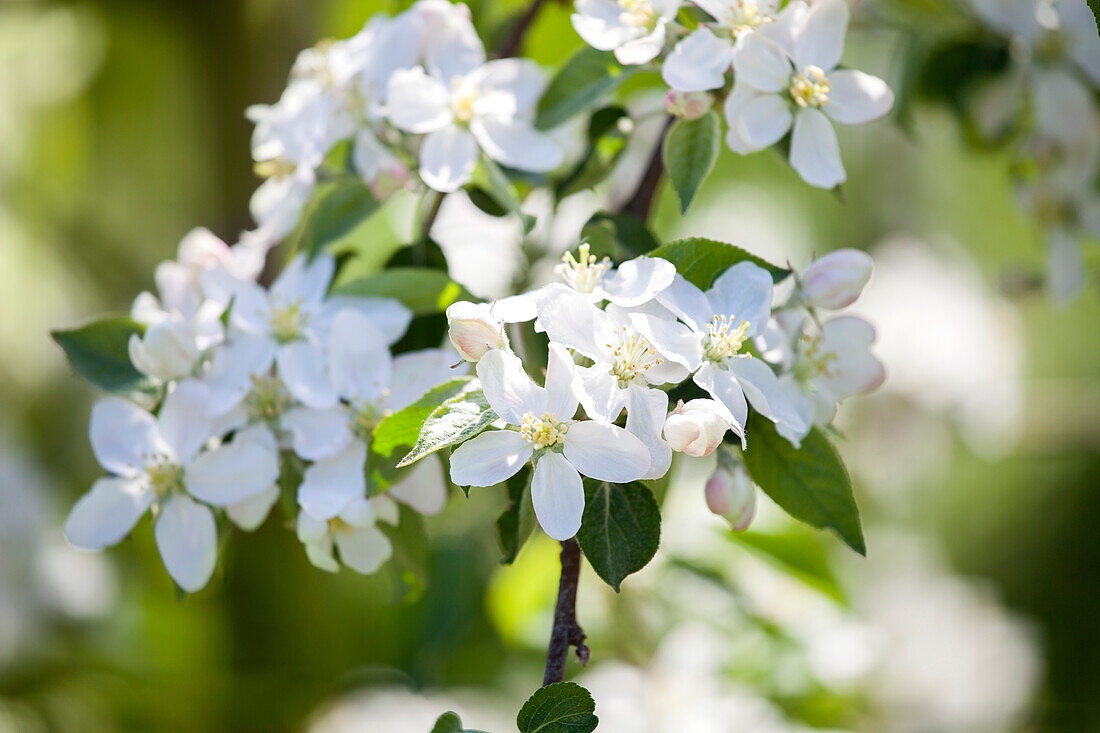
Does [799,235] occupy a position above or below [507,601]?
above

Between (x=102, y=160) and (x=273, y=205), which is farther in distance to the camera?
(x=102, y=160)

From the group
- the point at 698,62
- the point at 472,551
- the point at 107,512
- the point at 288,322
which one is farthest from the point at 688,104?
the point at 472,551

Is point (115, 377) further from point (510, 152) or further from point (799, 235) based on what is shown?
point (799, 235)

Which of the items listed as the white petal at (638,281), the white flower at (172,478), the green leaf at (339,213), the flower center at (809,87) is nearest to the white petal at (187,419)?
the white flower at (172,478)

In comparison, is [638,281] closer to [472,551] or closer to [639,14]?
[639,14]

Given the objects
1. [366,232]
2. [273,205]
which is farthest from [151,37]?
[273,205]
